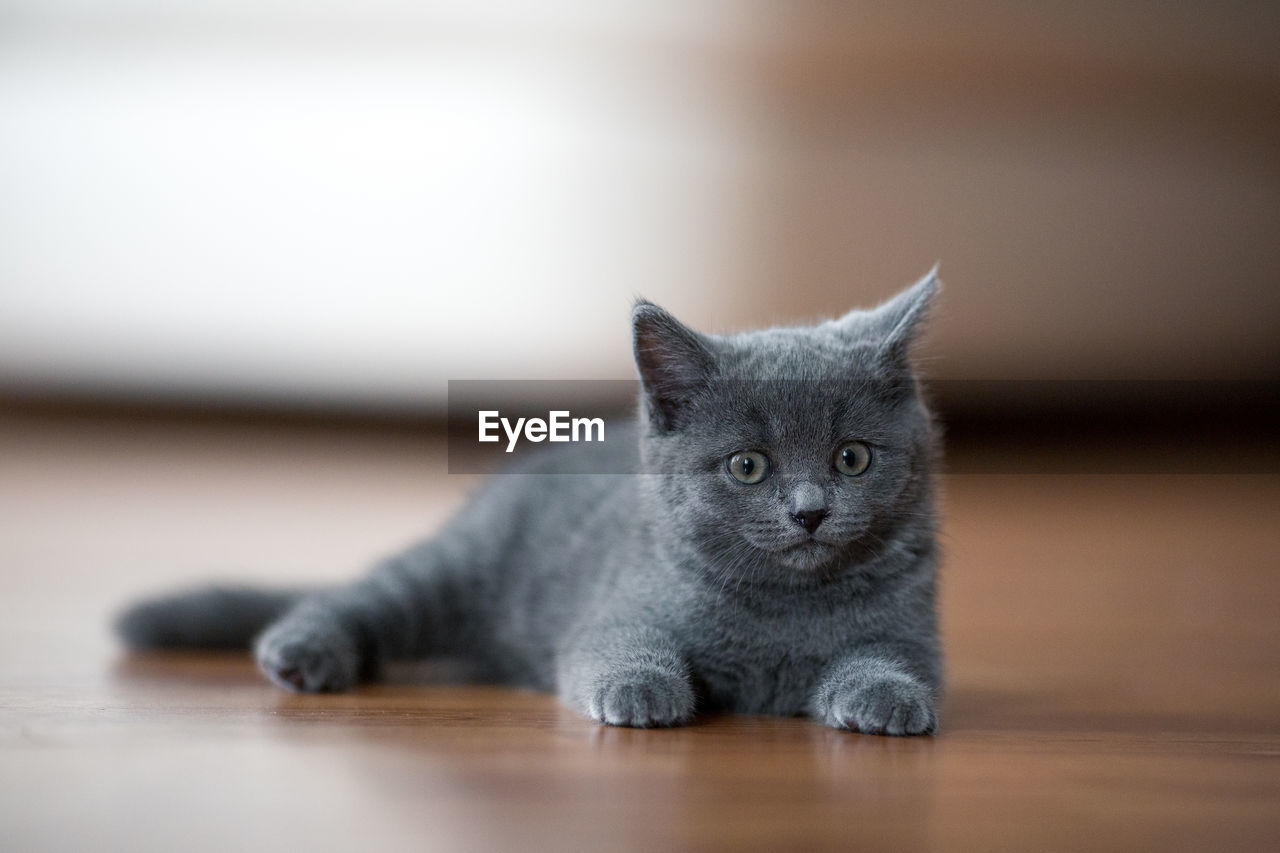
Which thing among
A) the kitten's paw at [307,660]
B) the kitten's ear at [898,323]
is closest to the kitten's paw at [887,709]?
the kitten's ear at [898,323]

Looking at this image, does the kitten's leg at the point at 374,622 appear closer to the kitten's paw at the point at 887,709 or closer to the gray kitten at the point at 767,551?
the gray kitten at the point at 767,551

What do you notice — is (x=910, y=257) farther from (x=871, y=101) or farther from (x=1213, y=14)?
(x=1213, y=14)

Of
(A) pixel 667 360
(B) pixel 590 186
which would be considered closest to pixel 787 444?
(A) pixel 667 360

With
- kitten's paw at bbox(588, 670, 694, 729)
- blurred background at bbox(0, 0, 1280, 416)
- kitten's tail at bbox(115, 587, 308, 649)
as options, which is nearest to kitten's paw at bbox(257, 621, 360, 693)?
kitten's tail at bbox(115, 587, 308, 649)

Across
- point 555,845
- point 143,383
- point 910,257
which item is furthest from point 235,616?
point 910,257

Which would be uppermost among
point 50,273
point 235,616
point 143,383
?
point 50,273

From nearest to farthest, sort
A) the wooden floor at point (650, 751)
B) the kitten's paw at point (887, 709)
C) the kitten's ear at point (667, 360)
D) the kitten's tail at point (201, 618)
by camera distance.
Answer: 1. the wooden floor at point (650, 751)
2. the kitten's paw at point (887, 709)
3. the kitten's ear at point (667, 360)
4. the kitten's tail at point (201, 618)

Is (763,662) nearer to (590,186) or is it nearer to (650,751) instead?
(650,751)
